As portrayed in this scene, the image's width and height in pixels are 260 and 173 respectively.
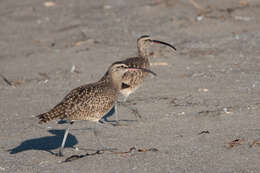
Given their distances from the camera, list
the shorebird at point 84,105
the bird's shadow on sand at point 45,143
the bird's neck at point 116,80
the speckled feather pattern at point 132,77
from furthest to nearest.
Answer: the speckled feather pattern at point 132,77 → the bird's neck at point 116,80 → the bird's shadow on sand at point 45,143 → the shorebird at point 84,105

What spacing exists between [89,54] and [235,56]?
287 cm

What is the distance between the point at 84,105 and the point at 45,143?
104cm

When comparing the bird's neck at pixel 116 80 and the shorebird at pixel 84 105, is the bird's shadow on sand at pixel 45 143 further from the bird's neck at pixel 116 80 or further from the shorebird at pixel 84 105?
the bird's neck at pixel 116 80

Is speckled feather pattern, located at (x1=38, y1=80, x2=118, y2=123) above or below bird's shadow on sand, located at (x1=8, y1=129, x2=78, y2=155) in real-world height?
above

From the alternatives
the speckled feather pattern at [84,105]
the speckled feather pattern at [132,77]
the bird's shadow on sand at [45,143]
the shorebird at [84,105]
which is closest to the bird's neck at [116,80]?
the shorebird at [84,105]

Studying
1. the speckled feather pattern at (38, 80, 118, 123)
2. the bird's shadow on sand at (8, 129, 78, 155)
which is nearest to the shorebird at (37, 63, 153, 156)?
the speckled feather pattern at (38, 80, 118, 123)

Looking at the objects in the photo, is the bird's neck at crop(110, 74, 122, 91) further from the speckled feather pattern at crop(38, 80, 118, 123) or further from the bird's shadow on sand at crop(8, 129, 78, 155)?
the bird's shadow on sand at crop(8, 129, 78, 155)

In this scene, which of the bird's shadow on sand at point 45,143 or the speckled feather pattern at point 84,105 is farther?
the bird's shadow on sand at point 45,143

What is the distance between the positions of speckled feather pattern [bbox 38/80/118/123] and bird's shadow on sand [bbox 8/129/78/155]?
0.68 metres

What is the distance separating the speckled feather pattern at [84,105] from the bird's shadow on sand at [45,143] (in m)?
0.68

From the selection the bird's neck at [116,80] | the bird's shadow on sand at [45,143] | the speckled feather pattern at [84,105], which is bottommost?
the bird's shadow on sand at [45,143]

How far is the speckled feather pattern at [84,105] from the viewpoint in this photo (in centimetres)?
659

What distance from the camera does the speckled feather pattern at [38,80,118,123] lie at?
6.59 m

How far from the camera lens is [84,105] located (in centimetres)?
666
